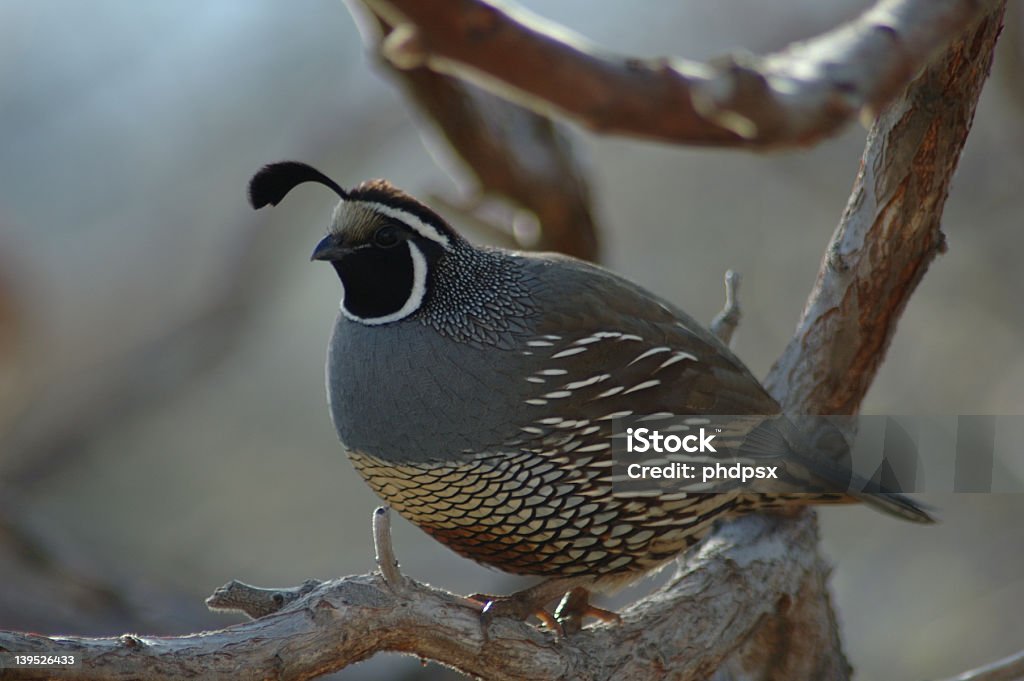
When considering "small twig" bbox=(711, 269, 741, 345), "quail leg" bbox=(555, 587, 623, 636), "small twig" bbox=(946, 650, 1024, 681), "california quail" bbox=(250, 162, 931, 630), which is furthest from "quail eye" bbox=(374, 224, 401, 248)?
"small twig" bbox=(946, 650, 1024, 681)

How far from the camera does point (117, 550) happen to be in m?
7.64

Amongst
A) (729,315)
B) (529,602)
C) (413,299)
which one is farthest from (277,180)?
(729,315)

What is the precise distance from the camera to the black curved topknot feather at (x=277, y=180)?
3268 millimetres

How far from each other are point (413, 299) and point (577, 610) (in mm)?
1088

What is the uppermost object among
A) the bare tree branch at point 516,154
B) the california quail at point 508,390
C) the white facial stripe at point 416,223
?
the bare tree branch at point 516,154

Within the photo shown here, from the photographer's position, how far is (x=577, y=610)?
137 inches

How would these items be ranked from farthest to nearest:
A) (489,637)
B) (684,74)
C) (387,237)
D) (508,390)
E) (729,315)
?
(729,315) → (387,237) → (508,390) → (489,637) → (684,74)

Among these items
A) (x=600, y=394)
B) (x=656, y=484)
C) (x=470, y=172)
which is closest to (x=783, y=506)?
(x=656, y=484)

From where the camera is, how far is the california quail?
310cm

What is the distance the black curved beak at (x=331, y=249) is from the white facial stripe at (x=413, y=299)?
0.20 metres

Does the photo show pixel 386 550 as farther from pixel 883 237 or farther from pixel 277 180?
pixel 883 237

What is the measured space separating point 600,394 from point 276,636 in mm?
1157

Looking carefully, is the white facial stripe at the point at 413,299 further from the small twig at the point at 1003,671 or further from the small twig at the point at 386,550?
the small twig at the point at 1003,671

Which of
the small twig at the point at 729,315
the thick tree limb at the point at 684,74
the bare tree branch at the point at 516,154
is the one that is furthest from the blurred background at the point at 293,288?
the thick tree limb at the point at 684,74
